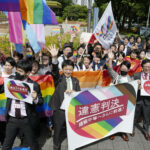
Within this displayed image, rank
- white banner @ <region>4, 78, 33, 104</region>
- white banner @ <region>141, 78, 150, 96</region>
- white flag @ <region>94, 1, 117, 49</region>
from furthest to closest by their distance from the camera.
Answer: white flag @ <region>94, 1, 117, 49</region> < white banner @ <region>141, 78, 150, 96</region> < white banner @ <region>4, 78, 33, 104</region>

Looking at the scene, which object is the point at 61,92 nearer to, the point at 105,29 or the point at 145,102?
the point at 145,102

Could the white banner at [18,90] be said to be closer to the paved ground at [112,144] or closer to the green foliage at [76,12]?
the paved ground at [112,144]

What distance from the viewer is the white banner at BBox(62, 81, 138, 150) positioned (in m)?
2.66

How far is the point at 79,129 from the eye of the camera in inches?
110

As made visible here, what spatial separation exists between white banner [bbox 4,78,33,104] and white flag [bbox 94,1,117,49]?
103 inches

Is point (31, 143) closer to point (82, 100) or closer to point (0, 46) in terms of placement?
point (82, 100)

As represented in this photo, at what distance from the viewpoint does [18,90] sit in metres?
2.31

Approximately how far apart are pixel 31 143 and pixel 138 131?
2.37 m

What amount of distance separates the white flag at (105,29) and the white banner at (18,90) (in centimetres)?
262

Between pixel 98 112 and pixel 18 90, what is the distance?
139 centimetres

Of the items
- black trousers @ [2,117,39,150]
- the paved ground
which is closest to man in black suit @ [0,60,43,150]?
black trousers @ [2,117,39,150]

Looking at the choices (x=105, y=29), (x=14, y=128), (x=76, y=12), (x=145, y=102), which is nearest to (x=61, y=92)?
(x=14, y=128)

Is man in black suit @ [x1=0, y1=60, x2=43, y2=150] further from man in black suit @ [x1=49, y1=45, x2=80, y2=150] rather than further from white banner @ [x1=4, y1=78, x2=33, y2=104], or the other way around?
man in black suit @ [x1=49, y1=45, x2=80, y2=150]

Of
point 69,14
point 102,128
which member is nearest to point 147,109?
point 102,128
